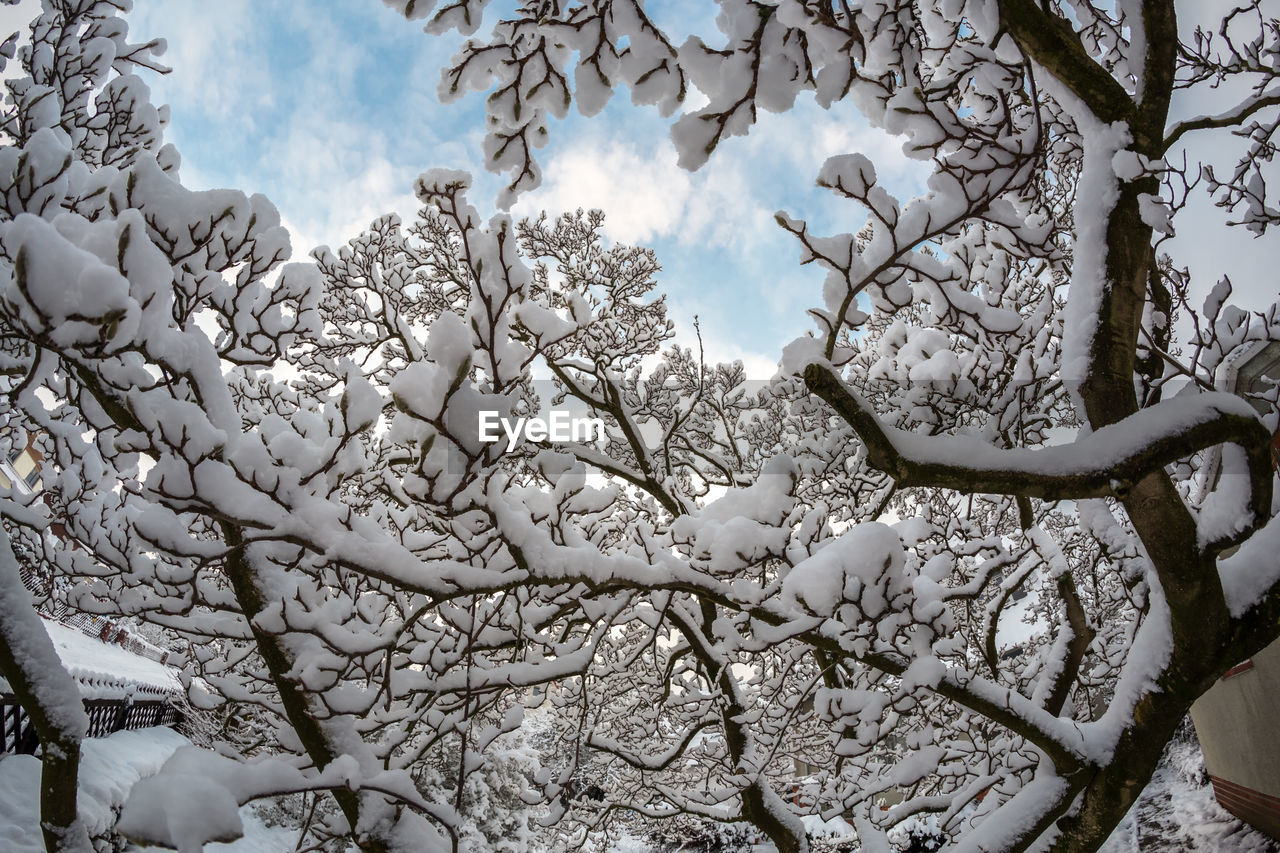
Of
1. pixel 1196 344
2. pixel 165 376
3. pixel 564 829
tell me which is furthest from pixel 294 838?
pixel 1196 344

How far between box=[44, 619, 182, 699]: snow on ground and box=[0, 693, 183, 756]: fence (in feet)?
0.85

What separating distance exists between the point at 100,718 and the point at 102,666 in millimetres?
4785

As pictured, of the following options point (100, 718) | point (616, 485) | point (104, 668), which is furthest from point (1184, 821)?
point (104, 668)

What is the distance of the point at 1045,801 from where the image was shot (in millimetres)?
2660

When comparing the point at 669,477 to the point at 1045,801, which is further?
the point at 669,477

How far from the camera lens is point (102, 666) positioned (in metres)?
14.4

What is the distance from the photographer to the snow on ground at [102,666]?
34.0ft

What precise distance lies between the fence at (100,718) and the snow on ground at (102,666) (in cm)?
26

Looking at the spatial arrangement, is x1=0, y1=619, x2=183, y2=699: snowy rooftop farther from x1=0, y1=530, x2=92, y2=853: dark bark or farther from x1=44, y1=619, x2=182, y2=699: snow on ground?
x1=0, y1=530, x2=92, y2=853: dark bark

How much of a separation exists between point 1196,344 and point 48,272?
13.7ft

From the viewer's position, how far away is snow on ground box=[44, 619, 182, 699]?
10352mm

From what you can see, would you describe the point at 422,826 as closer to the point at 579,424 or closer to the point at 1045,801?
the point at 1045,801

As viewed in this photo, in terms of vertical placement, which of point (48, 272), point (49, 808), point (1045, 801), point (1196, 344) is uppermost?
point (1196, 344)

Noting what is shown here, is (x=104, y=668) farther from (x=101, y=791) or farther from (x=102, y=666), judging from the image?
(x=101, y=791)
